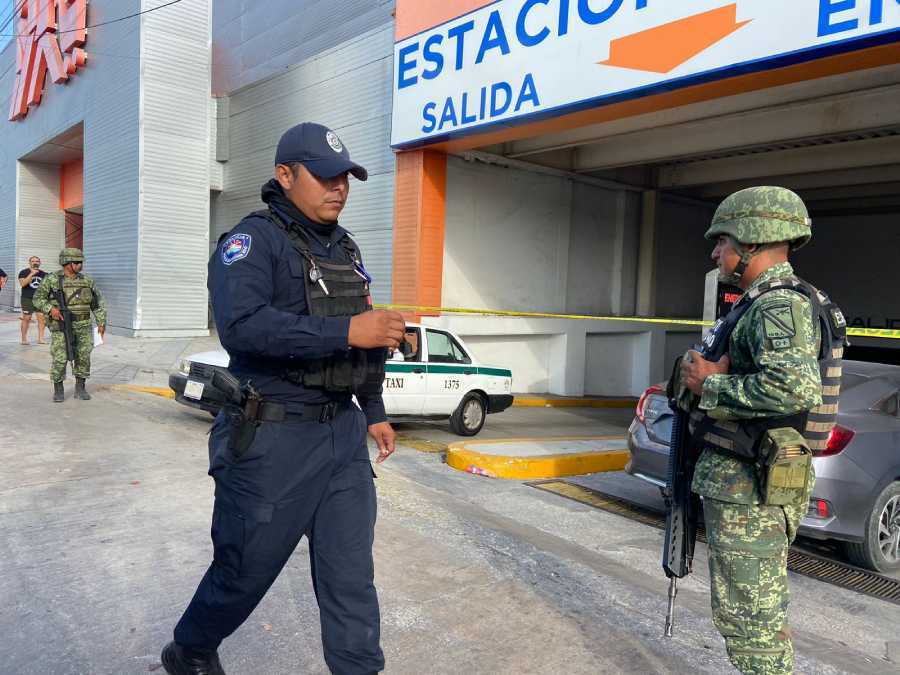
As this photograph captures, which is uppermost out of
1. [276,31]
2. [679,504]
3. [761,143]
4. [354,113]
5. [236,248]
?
[276,31]

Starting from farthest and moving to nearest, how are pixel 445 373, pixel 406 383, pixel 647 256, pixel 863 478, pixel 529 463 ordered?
pixel 647 256, pixel 445 373, pixel 406 383, pixel 529 463, pixel 863 478

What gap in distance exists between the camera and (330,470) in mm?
2375

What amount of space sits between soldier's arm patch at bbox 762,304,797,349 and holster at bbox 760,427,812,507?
0.93ft

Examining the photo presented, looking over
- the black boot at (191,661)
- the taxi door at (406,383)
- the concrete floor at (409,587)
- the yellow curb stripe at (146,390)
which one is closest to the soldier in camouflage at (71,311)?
the yellow curb stripe at (146,390)

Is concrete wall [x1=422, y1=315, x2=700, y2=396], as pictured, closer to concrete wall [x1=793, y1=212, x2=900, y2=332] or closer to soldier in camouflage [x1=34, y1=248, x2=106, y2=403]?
soldier in camouflage [x1=34, y1=248, x2=106, y2=403]

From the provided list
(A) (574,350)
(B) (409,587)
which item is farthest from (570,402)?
(B) (409,587)

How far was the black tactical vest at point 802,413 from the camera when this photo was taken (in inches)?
91.7

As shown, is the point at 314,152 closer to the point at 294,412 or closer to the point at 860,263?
the point at 294,412

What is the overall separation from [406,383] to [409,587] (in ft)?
17.8

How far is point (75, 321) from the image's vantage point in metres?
9.06

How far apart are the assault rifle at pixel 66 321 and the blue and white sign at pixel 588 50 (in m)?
5.97

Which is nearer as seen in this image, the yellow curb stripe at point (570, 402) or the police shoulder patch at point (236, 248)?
the police shoulder patch at point (236, 248)

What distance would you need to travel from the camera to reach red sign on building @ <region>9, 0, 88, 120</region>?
62.3ft

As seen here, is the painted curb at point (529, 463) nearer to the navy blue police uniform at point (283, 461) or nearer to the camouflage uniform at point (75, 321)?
the navy blue police uniform at point (283, 461)
